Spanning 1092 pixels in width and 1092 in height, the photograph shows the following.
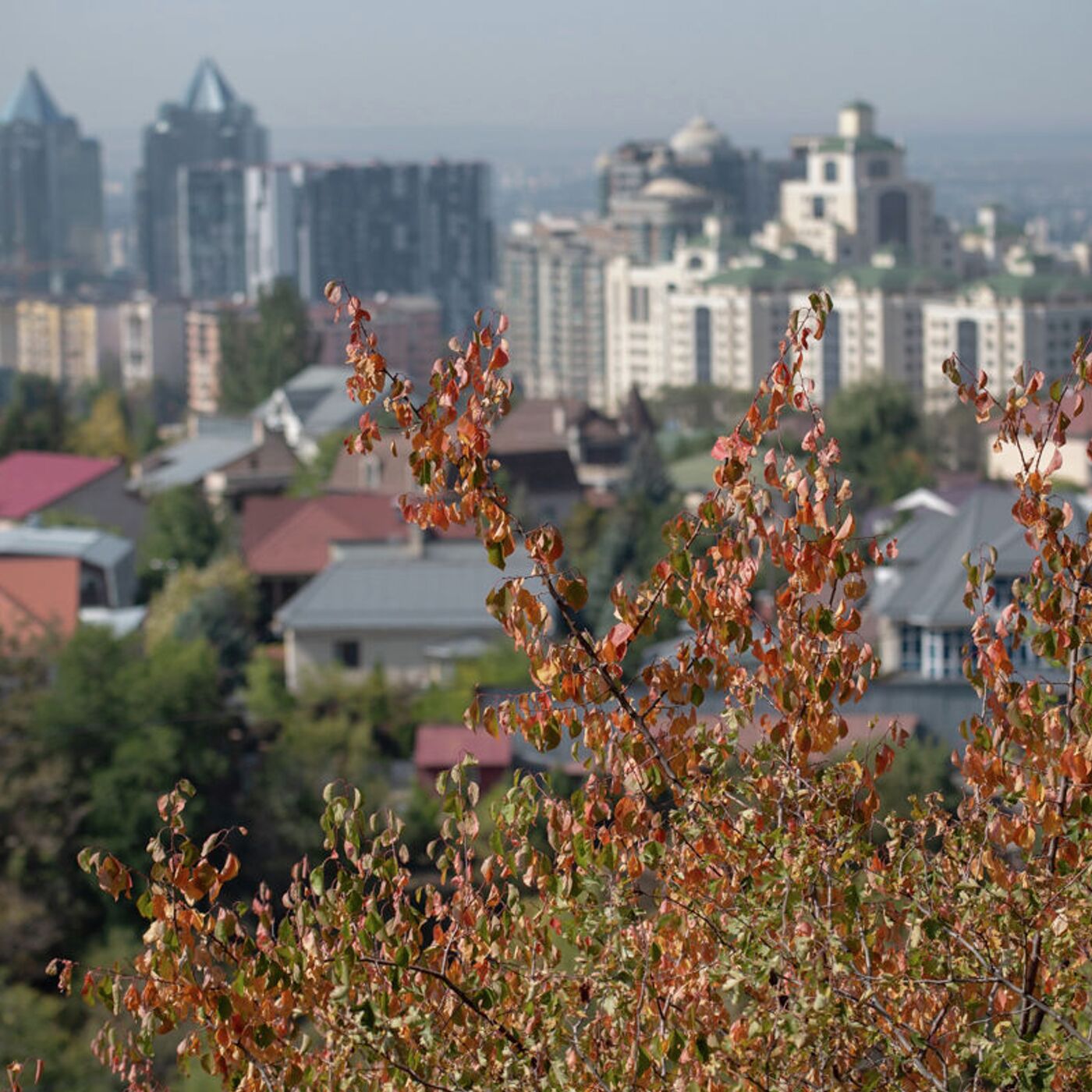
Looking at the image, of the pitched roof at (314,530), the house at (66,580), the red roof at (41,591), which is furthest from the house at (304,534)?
the red roof at (41,591)

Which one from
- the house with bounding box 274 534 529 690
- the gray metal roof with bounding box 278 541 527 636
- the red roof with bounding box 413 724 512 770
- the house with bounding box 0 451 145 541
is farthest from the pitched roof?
the red roof with bounding box 413 724 512 770

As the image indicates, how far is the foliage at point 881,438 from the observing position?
118 ft

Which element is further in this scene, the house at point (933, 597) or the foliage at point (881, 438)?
the foliage at point (881, 438)

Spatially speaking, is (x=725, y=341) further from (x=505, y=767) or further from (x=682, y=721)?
(x=682, y=721)

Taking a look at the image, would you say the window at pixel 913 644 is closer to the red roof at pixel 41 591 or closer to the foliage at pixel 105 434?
the red roof at pixel 41 591

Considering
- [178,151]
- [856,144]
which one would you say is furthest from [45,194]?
[856,144]

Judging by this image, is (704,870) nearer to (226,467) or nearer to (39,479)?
(39,479)

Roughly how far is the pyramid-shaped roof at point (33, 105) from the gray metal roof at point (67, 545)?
95940mm

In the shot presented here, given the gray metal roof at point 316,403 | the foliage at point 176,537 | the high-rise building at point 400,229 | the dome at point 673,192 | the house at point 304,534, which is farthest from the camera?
the high-rise building at point 400,229

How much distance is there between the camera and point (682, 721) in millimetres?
2949

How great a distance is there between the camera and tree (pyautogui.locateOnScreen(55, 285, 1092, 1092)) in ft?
9.00

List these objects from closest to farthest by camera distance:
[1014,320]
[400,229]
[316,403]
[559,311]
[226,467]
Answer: [226,467] < [316,403] < [1014,320] < [559,311] < [400,229]

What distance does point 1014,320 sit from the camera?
54.7 metres

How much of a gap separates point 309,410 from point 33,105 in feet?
276
